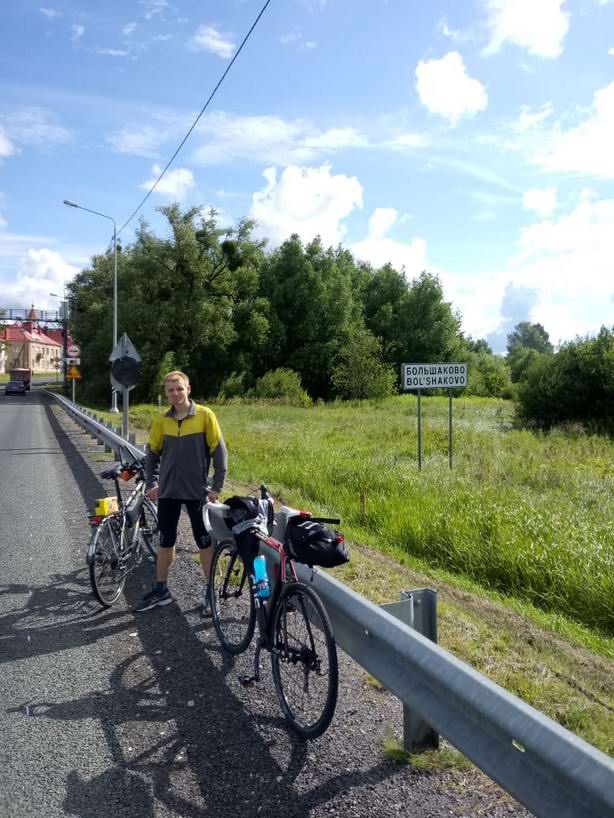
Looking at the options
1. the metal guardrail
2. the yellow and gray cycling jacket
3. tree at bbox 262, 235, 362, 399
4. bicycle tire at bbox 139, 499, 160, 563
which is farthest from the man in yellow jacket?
tree at bbox 262, 235, 362, 399

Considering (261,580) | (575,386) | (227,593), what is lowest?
(227,593)

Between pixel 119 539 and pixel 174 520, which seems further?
pixel 119 539

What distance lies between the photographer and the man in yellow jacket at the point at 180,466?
200 inches

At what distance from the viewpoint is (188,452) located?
16.6 ft

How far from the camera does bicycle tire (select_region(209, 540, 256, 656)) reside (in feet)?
14.9

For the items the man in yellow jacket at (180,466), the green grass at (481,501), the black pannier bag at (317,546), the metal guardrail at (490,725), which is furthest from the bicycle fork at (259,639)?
the green grass at (481,501)

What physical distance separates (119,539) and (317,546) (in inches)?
109

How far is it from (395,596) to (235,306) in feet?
156

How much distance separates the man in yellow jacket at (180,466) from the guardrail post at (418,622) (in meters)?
2.31

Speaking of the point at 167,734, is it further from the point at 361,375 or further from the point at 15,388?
the point at 15,388

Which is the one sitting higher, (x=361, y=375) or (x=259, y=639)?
(x=361, y=375)

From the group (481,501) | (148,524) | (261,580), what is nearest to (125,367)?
(481,501)

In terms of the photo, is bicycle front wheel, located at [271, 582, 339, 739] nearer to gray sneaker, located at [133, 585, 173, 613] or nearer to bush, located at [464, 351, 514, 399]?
gray sneaker, located at [133, 585, 173, 613]

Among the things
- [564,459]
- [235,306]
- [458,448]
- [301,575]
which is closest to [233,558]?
[301,575]
